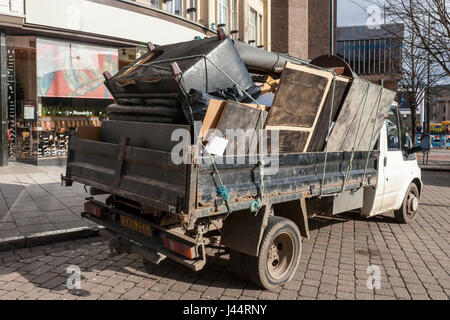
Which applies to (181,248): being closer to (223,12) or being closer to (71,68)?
(71,68)

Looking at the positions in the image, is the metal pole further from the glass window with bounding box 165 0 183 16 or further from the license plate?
the license plate

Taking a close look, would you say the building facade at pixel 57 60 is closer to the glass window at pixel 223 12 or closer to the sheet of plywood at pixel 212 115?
the glass window at pixel 223 12

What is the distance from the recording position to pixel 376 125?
231 inches

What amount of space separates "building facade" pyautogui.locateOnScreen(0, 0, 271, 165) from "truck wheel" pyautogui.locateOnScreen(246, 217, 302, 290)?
8631 mm

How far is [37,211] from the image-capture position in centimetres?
702

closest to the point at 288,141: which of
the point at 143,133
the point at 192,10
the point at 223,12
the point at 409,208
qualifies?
the point at 143,133

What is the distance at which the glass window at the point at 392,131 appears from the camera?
21.1 feet

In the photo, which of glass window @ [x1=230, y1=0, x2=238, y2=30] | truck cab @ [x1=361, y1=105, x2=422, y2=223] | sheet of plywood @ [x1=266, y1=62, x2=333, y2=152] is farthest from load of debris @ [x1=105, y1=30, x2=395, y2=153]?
glass window @ [x1=230, y1=0, x2=238, y2=30]

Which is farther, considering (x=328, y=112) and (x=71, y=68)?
(x=71, y=68)

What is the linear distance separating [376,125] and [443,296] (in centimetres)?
254

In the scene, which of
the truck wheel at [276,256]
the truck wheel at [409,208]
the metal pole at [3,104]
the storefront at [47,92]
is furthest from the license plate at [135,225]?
the metal pole at [3,104]

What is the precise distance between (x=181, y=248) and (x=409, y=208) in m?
5.27
